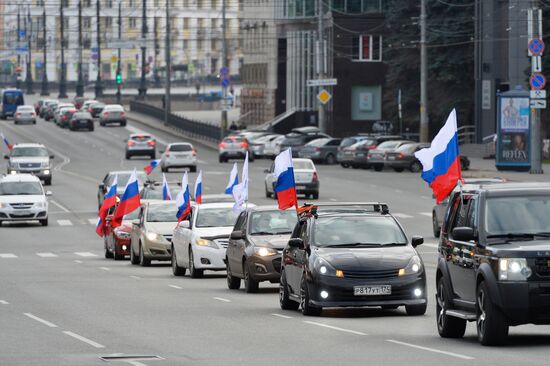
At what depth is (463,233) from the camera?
1551 centimetres

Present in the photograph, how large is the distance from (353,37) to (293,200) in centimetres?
8312

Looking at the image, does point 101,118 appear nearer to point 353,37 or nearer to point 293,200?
point 353,37

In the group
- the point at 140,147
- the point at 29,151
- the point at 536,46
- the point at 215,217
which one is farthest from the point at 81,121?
the point at 215,217

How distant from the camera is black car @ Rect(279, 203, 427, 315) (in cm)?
1931

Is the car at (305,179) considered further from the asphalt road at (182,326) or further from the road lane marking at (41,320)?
the road lane marking at (41,320)

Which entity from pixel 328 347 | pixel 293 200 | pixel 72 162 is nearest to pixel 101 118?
pixel 72 162

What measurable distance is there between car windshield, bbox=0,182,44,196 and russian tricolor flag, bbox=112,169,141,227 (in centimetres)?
1210

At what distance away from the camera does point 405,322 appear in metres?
19.0

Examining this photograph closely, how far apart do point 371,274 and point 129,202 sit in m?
18.8

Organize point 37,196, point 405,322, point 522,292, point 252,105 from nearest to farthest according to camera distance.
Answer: point 522,292, point 405,322, point 37,196, point 252,105

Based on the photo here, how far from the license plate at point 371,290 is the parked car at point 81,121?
310 ft

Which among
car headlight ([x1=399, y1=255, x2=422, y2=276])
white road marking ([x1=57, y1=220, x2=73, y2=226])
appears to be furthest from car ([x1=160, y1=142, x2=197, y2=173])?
car headlight ([x1=399, y1=255, x2=422, y2=276])

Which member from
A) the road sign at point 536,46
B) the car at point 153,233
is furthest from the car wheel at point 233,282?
the road sign at point 536,46

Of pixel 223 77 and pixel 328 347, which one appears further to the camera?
pixel 223 77
